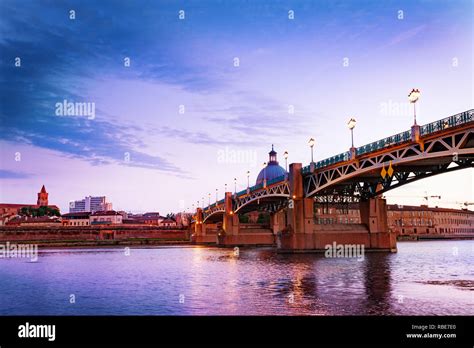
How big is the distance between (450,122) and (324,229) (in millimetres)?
29975

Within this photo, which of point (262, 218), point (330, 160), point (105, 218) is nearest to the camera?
point (330, 160)

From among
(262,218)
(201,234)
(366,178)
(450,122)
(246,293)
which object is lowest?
(246,293)

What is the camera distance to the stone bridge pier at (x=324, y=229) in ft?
206

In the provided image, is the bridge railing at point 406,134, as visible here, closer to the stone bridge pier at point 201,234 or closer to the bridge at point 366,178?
the bridge at point 366,178

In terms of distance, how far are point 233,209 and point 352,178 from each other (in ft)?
182

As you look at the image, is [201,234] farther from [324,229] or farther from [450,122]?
[450,122]

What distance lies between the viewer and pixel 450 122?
3616 centimetres

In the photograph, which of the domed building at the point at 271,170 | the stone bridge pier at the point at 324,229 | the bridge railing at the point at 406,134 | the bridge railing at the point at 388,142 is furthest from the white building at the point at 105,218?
the bridge railing at the point at 388,142

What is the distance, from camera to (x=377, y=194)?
61.2m

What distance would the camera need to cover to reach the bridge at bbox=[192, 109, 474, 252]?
3741cm

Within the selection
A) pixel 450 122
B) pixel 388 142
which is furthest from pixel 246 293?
pixel 388 142
